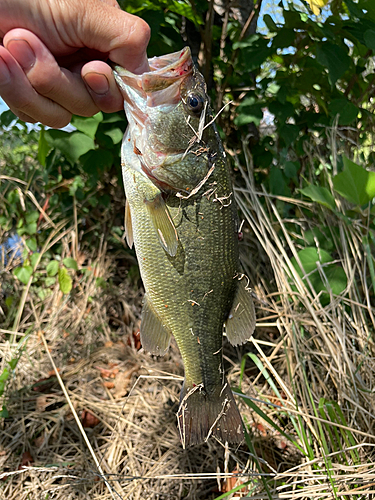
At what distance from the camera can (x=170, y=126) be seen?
1.52 meters

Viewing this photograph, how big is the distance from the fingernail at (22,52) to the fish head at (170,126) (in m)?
0.32

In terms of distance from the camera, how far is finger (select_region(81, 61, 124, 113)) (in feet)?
4.89

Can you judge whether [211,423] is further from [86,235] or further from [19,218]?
[19,218]

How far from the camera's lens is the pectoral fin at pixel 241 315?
164 cm

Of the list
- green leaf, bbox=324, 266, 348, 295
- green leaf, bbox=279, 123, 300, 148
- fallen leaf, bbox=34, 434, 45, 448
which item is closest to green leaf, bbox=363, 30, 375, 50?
green leaf, bbox=279, 123, 300, 148

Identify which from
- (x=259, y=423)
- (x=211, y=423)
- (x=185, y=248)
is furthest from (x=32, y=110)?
(x=259, y=423)

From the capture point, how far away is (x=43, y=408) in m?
2.67

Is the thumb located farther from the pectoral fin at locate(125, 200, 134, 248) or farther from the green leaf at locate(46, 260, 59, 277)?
the green leaf at locate(46, 260, 59, 277)

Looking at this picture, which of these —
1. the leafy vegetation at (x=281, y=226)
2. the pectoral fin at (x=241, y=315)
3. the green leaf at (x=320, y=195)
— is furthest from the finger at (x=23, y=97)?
the green leaf at (x=320, y=195)

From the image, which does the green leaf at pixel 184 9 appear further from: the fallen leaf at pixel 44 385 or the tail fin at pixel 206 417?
the fallen leaf at pixel 44 385

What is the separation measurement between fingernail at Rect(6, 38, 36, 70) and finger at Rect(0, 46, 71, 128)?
2cm

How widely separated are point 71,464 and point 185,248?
5.58 feet

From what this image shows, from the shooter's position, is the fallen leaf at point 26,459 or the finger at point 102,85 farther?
the fallen leaf at point 26,459

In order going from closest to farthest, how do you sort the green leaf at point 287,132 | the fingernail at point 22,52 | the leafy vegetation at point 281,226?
1. the fingernail at point 22,52
2. the leafy vegetation at point 281,226
3. the green leaf at point 287,132
